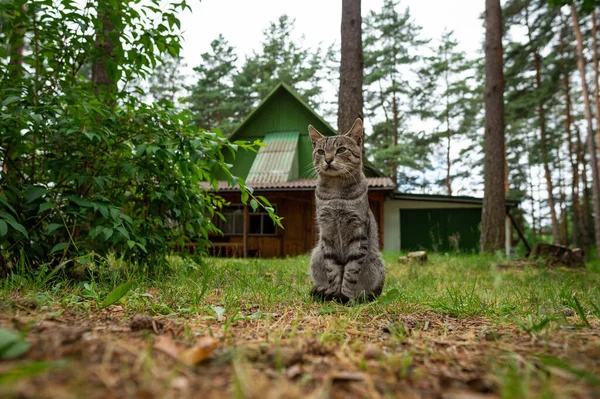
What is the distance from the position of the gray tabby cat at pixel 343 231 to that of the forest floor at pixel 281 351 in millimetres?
484

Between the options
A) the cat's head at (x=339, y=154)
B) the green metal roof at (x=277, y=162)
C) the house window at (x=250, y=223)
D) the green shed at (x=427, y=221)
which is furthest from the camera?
the green shed at (x=427, y=221)

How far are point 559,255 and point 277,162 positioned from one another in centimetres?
848

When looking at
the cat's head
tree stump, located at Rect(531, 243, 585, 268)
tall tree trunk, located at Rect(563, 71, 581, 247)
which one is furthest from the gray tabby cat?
tall tree trunk, located at Rect(563, 71, 581, 247)

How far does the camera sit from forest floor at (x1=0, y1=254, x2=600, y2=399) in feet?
2.85

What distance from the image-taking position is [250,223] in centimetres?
1367

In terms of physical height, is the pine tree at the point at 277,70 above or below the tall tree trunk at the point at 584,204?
above

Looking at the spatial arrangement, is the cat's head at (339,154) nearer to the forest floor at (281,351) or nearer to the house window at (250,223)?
the forest floor at (281,351)

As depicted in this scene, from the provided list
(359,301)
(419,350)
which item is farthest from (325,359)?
(359,301)

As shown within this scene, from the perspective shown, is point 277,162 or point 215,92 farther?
point 215,92

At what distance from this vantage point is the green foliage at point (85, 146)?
2717mm

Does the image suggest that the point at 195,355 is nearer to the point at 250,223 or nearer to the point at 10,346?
the point at 10,346

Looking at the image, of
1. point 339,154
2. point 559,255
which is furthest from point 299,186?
point 339,154

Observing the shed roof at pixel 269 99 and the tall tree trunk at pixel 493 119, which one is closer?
the tall tree trunk at pixel 493 119

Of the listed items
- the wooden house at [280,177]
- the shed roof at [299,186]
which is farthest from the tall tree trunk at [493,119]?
the wooden house at [280,177]
